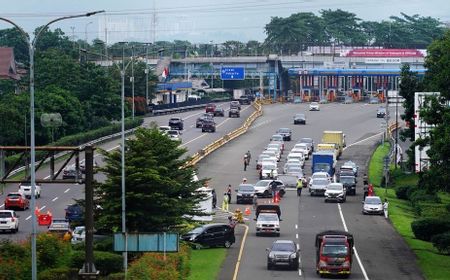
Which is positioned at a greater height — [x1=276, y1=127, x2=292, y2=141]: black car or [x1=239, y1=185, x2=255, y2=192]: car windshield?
[x1=276, y1=127, x2=292, y2=141]: black car

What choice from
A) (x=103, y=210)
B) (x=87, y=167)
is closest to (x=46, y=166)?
(x=103, y=210)

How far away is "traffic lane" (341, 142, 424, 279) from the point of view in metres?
59.0

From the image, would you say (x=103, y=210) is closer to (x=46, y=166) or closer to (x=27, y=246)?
(x=27, y=246)

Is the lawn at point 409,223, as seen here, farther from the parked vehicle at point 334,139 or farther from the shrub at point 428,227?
the parked vehicle at point 334,139

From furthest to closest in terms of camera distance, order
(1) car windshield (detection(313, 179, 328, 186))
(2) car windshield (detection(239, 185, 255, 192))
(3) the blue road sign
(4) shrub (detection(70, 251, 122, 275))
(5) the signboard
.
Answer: (3) the blue road sign < (1) car windshield (detection(313, 179, 328, 186)) < (2) car windshield (detection(239, 185, 255, 192)) < (4) shrub (detection(70, 251, 122, 275)) < (5) the signboard

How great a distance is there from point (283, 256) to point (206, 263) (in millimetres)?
3754

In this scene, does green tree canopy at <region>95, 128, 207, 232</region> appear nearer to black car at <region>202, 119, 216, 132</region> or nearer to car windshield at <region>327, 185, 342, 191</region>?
car windshield at <region>327, 185, 342, 191</region>

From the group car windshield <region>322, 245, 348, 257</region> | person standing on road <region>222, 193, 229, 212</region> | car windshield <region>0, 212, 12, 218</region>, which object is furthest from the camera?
person standing on road <region>222, 193, 229, 212</region>

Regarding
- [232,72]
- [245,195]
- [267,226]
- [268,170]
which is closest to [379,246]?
[267,226]

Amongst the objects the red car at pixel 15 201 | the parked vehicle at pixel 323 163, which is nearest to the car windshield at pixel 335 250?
the red car at pixel 15 201

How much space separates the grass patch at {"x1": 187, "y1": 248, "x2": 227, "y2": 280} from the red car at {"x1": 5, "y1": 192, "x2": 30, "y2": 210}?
2042 centimetres

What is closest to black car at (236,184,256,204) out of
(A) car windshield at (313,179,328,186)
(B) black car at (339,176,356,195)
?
(A) car windshield at (313,179,328,186)

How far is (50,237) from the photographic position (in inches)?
2000

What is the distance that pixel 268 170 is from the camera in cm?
10006
